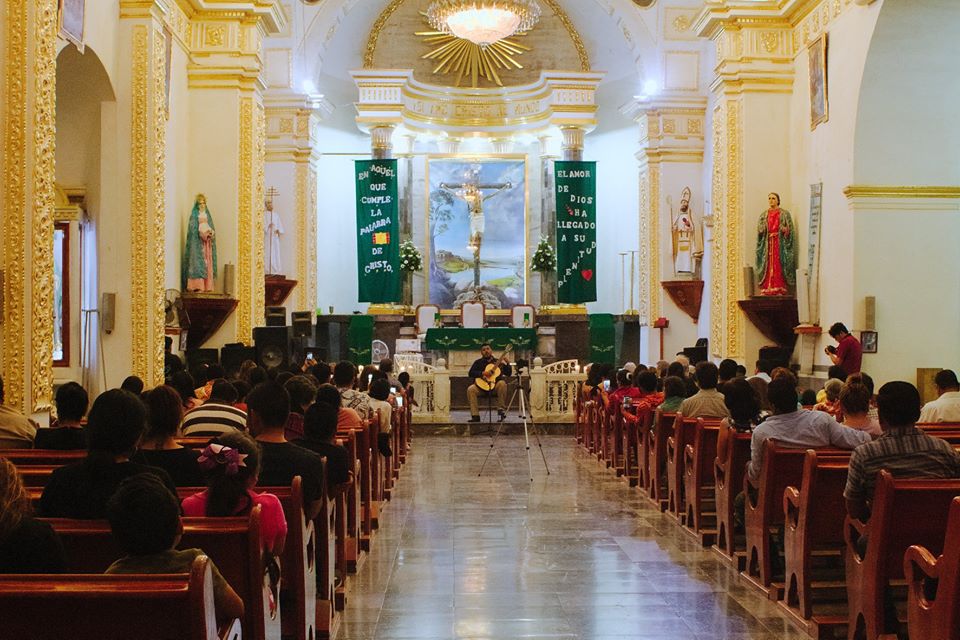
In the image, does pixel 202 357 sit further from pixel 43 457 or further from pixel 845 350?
pixel 43 457

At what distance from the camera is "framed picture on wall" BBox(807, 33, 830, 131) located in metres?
14.0

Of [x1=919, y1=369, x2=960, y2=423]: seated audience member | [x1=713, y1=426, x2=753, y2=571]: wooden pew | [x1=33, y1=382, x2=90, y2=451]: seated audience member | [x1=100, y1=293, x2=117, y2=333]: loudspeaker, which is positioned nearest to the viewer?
A: [x1=33, y1=382, x2=90, y2=451]: seated audience member

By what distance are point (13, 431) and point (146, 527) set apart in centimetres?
399

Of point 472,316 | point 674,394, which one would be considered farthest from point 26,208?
point 472,316

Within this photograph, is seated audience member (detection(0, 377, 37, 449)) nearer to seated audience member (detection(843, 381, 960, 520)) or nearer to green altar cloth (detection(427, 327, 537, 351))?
seated audience member (detection(843, 381, 960, 520))

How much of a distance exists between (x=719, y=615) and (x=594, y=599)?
710 millimetres

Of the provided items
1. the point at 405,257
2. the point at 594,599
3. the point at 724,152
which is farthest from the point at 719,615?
the point at 405,257

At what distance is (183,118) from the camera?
14.7 m

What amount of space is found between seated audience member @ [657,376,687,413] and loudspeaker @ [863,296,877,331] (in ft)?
14.5

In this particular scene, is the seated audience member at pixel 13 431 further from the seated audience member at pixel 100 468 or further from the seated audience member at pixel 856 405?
the seated audience member at pixel 856 405

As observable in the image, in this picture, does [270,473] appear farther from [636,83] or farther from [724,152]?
[636,83]

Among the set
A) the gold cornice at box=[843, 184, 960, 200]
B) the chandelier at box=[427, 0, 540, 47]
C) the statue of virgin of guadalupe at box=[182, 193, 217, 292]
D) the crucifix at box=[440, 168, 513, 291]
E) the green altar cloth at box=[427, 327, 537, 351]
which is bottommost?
the green altar cloth at box=[427, 327, 537, 351]

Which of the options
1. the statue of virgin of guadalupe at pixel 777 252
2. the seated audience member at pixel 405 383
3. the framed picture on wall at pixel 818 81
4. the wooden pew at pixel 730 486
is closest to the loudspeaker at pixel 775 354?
the statue of virgin of guadalupe at pixel 777 252

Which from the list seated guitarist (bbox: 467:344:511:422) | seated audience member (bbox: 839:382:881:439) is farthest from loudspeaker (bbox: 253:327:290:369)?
seated audience member (bbox: 839:382:881:439)
